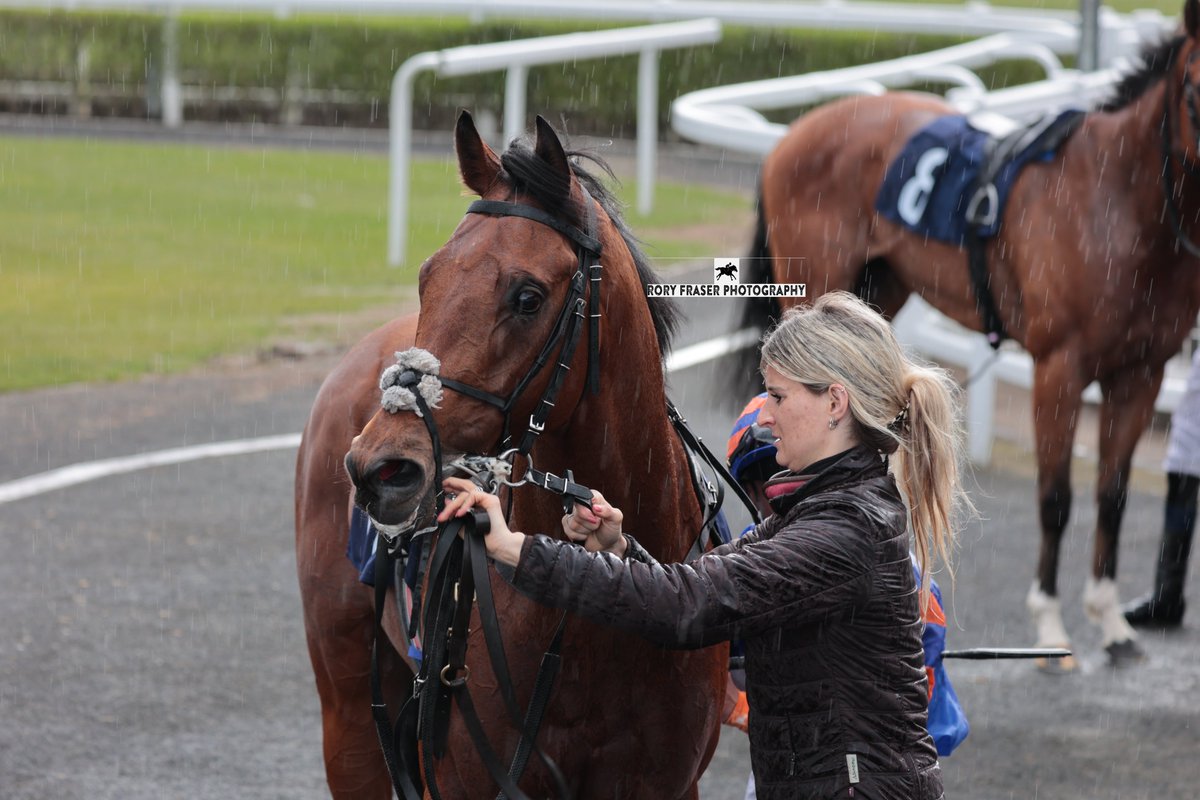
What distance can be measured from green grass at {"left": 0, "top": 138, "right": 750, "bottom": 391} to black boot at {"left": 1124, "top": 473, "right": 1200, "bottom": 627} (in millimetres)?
5350

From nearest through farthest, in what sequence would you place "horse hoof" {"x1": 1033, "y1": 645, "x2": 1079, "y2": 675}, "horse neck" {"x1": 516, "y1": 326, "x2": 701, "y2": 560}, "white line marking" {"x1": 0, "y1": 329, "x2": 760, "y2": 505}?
1. "horse neck" {"x1": 516, "y1": 326, "x2": 701, "y2": 560}
2. "horse hoof" {"x1": 1033, "y1": 645, "x2": 1079, "y2": 675}
3. "white line marking" {"x1": 0, "y1": 329, "x2": 760, "y2": 505}

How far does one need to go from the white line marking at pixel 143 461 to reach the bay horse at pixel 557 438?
3952mm

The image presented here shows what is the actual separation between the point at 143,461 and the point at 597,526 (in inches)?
222

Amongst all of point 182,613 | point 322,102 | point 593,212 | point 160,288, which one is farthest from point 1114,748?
point 322,102

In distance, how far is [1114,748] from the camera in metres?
4.56

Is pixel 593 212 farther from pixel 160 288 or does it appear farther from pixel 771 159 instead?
pixel 160 288

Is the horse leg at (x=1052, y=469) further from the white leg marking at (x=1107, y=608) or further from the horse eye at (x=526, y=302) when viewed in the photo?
the horse eye at (x=526, y=302)

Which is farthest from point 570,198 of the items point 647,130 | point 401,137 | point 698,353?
point 647,130

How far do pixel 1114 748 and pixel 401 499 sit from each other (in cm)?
330

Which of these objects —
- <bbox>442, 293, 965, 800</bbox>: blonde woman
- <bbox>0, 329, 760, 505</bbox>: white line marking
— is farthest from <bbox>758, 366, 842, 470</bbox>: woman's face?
<bbox>0, 329, 760, 505</bbox>: white line marking

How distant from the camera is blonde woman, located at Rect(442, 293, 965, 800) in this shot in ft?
7.14

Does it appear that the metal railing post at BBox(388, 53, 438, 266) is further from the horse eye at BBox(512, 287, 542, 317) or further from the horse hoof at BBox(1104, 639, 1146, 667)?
the horse eye at BBox(512, 287, 542, 317)

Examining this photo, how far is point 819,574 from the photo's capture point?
87.5 inches

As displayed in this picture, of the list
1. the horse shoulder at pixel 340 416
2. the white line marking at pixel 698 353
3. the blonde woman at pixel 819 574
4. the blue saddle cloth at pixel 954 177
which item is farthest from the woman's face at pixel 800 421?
the white line marking at pixel 698 353
